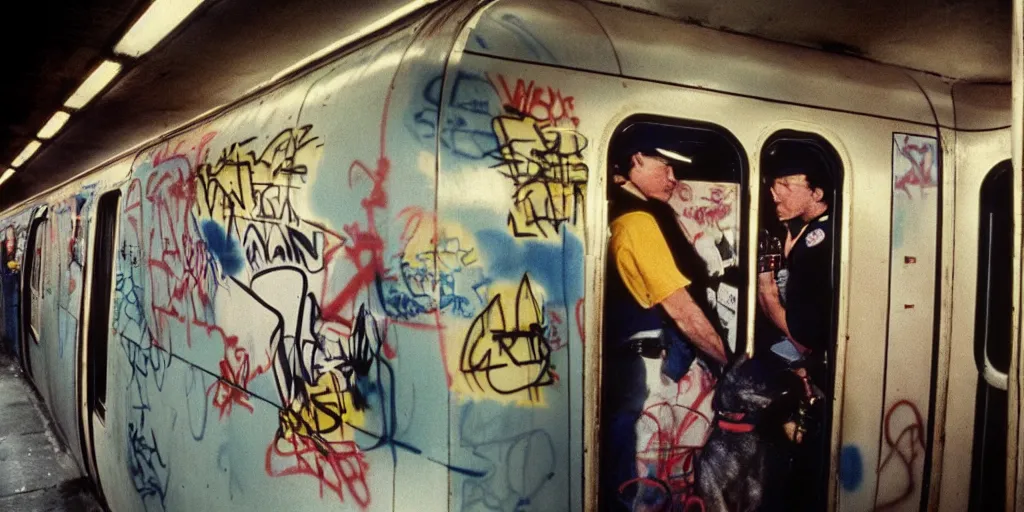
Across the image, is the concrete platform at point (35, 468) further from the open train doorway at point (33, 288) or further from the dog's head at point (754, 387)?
the dog's head at point (754, 387)

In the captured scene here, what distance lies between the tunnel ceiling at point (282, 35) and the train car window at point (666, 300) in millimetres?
641

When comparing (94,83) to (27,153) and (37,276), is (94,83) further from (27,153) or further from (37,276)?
(37,276)

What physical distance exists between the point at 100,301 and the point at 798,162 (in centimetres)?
670

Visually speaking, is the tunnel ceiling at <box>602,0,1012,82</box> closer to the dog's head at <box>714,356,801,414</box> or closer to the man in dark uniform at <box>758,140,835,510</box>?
the man in dark uniform at <box>758,140,835,510</box>

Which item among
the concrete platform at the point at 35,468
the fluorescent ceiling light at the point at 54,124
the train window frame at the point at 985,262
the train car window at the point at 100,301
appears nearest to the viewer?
the train window frame at the point at 985,262

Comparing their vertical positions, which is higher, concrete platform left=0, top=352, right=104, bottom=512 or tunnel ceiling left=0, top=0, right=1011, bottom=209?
tunnel ceiling left=0, top=0, right=1011, bottom=209

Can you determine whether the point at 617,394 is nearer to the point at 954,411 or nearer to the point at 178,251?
the point at 954,411

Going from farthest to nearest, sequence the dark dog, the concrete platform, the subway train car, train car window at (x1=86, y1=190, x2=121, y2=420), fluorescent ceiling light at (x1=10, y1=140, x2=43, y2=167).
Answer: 1. fluorescent ceiling light at (x1=10, y1=140, x2=43, y2=167)
2. the concrete platform
3. train car window at (x1=86, y1=190, x2=121, y2=420)
4. the dark dog
5. the subway train car

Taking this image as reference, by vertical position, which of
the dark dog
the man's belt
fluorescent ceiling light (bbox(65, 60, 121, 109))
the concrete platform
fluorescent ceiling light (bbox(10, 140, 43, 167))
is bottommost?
the concrete platform

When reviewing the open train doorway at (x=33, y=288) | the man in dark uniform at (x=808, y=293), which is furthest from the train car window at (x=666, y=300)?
the open train doorway at (x=33, y=288)

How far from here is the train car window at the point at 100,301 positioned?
18.4ft

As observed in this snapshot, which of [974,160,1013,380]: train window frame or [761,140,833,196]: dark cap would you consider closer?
[761,140,833,196]: dark cap

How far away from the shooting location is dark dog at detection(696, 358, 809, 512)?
8.54ft

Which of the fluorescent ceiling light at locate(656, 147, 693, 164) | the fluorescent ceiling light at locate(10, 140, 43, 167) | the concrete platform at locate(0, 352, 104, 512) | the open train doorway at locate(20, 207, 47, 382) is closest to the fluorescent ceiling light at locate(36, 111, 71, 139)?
the fluorescent ceiling light at locate(10, 140, 43, 167)
